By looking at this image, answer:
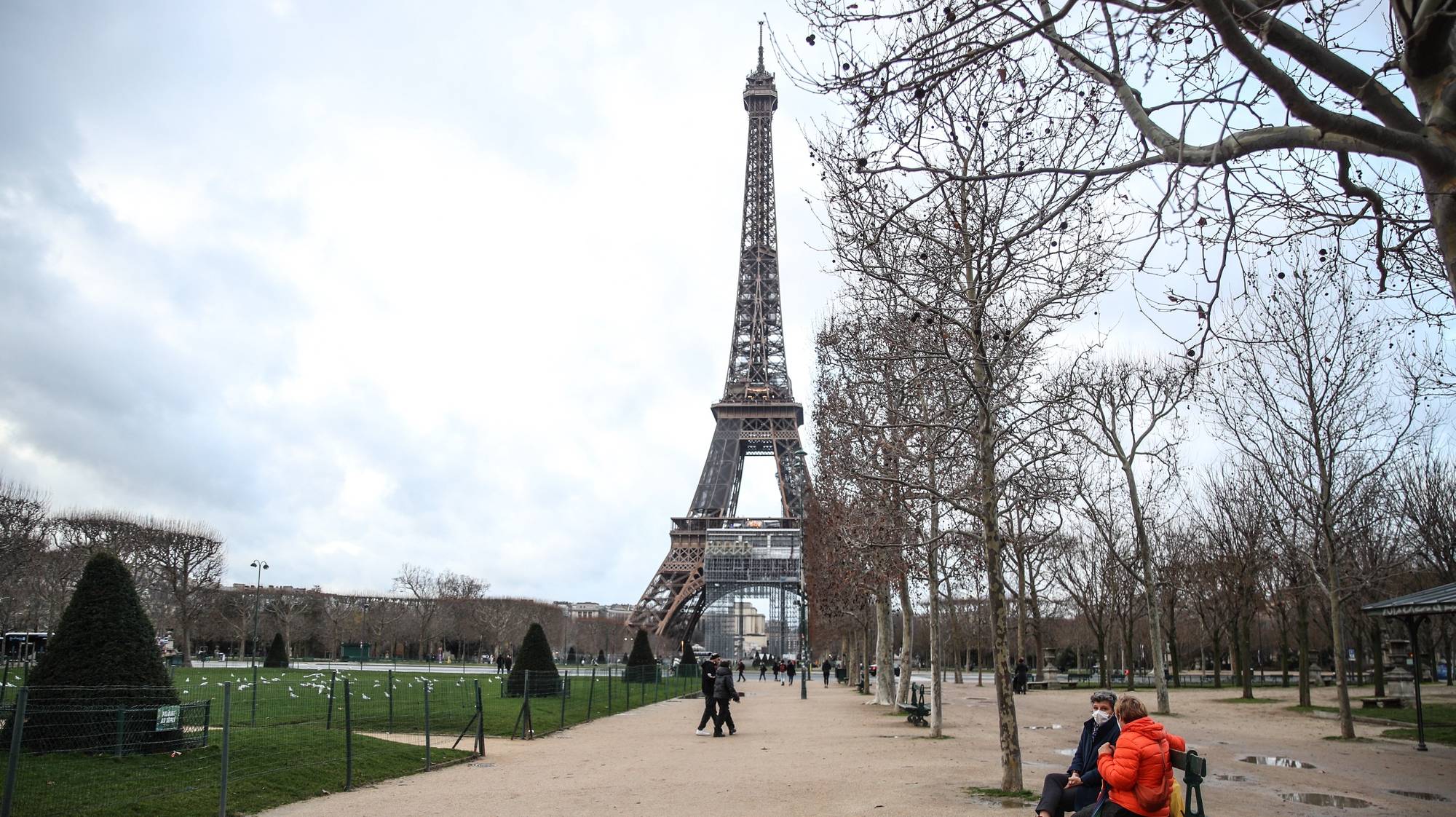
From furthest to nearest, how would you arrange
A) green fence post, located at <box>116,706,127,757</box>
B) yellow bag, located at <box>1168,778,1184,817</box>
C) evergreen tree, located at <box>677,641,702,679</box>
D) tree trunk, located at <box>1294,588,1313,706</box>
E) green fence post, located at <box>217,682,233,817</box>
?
evergreen tree, located at <box>677,641,702,679</box> < tree trunk, located at <box>1294,588,1313,706</box> < green fence post, located at <box>116,706,127,757</box> < green fence post, located at <box>217,682,233,817</box> < yellow bag, located at <box>1168,778,1184,817</box>

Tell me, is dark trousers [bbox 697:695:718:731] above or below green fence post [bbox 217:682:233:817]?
below

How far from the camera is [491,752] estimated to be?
1797cm

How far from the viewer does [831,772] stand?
1501 cm

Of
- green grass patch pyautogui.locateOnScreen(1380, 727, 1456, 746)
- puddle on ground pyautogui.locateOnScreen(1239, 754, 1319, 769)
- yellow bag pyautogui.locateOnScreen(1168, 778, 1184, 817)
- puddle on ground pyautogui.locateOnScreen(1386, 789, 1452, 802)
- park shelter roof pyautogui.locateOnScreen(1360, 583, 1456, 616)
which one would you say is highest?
park shelter roof pyautogui.locateOnScreen(1360, 583, 1456, 616)

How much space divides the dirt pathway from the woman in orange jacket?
383 centimetres

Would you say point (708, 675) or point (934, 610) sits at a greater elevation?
point (934, 610)

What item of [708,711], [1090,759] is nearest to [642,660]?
[708,711]

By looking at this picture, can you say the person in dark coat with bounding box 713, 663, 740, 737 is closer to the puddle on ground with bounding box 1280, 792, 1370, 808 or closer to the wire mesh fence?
the wire mesh fence

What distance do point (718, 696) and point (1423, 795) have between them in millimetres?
12395

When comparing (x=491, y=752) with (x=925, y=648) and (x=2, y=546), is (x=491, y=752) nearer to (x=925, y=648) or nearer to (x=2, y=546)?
(x=2, y=546)

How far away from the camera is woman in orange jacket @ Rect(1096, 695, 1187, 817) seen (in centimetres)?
745

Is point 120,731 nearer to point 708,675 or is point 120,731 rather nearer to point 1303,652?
point 708,675

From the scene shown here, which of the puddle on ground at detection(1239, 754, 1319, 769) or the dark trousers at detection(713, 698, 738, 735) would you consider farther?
the dark trousers at detection(713, 698, 738, 735)

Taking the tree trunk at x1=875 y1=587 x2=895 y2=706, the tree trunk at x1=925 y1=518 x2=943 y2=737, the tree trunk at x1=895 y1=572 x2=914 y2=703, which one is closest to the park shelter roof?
the tree trunk at x1=925 y1=518 x2=943 y2=737
